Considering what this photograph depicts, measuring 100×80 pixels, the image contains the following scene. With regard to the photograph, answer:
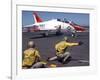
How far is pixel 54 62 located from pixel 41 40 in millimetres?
250

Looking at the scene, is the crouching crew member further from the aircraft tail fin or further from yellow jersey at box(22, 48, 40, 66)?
the aircraft tail fin

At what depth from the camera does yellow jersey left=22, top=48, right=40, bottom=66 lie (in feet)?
6.37

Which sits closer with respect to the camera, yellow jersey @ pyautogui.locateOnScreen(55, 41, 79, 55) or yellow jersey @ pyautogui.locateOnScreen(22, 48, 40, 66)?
yellow jersey @ pyautogui.locateOnScreen(22, 48, 40, 66)

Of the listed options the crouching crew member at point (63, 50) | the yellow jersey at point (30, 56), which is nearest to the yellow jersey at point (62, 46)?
the crouching crew member at point (63, 50)

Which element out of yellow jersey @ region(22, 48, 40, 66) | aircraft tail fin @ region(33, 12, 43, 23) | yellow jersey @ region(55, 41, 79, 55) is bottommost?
yellow jersey @ region(22, 48, 40, 66)

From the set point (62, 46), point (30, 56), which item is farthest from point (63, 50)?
point (30, 56)

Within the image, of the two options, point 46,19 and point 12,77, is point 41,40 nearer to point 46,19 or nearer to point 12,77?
point 46,19

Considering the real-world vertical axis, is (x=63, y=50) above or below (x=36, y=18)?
below

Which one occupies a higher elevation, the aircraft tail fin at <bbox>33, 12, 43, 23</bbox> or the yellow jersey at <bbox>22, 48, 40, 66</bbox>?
the aircraft tail fin at <bbox>33, 12, 43, 23</bbox>

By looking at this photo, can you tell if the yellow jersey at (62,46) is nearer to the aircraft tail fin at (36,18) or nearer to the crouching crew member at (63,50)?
the crouching crew member at (63,50)

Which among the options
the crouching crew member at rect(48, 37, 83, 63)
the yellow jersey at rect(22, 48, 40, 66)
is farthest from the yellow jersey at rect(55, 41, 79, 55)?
the yellow jersey at rect(22, 48, 40, 66)

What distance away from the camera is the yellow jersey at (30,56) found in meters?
1.94

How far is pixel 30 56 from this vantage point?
1969 millimetres

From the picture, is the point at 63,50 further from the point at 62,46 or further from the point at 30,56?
the point at 30,56
